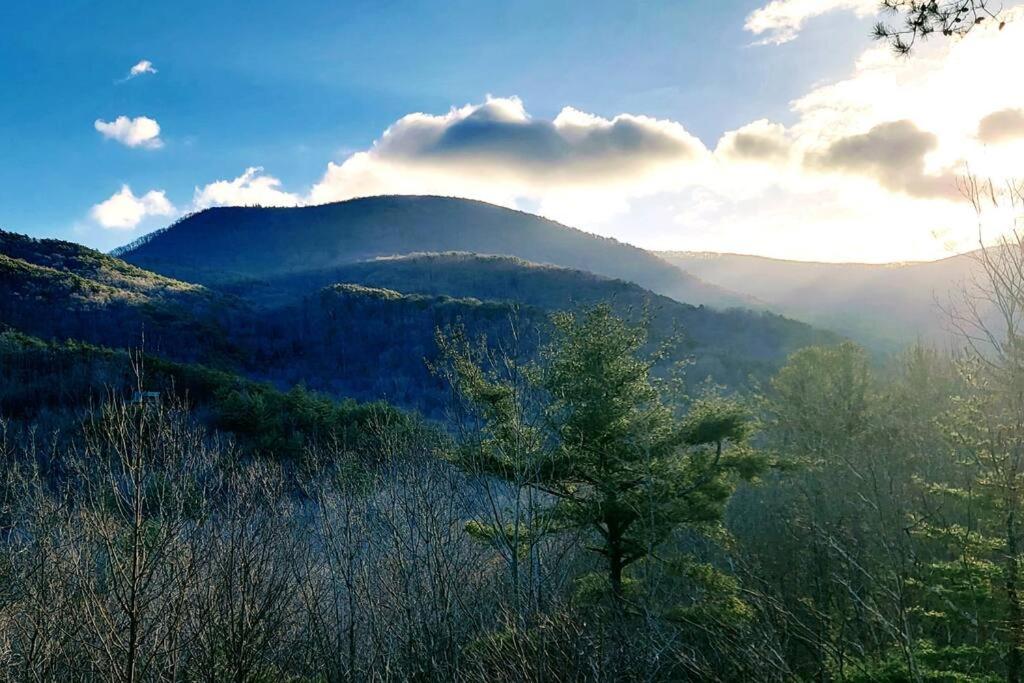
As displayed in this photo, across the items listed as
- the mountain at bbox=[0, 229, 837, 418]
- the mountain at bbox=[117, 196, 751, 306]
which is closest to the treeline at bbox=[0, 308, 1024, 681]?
the mountain at bbox=[0, 229, 837, 418]

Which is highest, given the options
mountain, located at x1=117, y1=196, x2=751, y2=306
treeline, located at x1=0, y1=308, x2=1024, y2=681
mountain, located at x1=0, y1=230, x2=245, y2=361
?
mountain, located at x1=117, y1=196, x2=751, y2=306

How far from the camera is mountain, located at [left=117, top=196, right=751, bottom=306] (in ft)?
434

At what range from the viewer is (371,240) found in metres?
152

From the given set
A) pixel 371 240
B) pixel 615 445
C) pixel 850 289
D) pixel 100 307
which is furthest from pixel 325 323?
pixel 371 240

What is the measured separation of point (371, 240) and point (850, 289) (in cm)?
9500

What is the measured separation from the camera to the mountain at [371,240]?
132250mm

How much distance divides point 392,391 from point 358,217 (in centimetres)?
12651

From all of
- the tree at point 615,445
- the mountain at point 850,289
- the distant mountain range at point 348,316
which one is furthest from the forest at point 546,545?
the mountain at point 850,289

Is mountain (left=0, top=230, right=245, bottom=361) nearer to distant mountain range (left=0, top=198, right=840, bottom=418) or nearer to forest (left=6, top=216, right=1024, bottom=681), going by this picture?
distant mountain range (left=0, top=198, right=840, bottom=418)

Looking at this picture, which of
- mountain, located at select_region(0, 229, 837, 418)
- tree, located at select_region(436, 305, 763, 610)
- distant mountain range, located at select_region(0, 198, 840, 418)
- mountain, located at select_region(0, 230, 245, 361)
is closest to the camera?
tree, located at select_region(436, 305, 763, 610)

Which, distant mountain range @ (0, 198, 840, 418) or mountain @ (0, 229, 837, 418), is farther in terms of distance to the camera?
mountain @ (0, 229, 837, 418)

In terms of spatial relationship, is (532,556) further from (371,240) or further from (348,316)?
(371,240)

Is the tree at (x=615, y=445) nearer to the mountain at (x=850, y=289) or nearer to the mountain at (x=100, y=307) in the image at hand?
the mountain at (x=100, y=307)

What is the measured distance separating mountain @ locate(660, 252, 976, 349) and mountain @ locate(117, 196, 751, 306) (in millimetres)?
17833
